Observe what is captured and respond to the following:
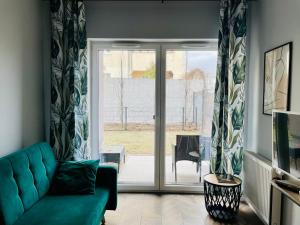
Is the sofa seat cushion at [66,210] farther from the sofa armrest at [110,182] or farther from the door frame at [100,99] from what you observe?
the door frame at [100,99]

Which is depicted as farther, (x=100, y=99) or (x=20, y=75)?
(x=100, y=99)

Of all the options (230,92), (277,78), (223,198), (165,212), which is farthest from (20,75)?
(277,78)

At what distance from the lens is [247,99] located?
3.40 m

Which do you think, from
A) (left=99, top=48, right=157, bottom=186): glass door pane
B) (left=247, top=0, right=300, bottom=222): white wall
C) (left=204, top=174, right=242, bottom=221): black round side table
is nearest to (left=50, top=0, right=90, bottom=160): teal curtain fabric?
(left=99, top=48, right=157, bottom=186): glass door pane

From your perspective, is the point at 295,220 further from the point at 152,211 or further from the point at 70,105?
the point at 70,105

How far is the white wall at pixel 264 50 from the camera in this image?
2254 mm

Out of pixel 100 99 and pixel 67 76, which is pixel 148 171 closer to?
pixel 100 99

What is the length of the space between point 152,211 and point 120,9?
2.61 metres

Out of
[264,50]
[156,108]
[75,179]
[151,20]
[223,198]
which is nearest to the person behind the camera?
[75,179]

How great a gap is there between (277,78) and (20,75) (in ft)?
8.88

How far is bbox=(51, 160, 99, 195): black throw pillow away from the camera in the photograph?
8.16ft

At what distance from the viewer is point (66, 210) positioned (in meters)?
2.08

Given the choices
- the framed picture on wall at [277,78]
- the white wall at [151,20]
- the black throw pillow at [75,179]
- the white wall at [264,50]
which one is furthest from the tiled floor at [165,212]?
the white wall at [151,20]

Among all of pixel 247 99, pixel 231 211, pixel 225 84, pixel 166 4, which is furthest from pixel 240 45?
pixel 231 211
